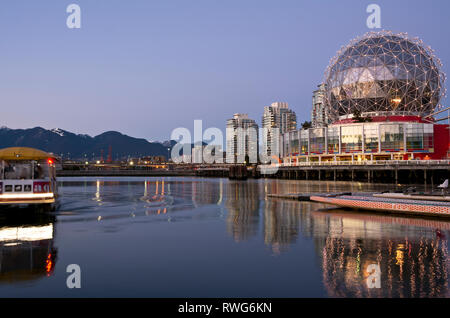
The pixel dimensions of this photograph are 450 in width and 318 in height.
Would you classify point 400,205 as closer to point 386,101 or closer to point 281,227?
point 281,227

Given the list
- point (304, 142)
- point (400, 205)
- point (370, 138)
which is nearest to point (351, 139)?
point (370, 138)

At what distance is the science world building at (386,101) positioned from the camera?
112m

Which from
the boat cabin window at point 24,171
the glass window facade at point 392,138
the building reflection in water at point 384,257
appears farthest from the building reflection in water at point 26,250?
the glass window facade at point 392,138

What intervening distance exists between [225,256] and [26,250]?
25.6 feet

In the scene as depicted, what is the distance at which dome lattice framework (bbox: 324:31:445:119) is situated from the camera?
112500 mm

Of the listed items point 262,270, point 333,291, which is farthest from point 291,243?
point 333,291

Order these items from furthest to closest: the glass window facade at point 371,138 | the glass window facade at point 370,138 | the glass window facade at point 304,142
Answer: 1. the glass window facade at point 304,142
2. the glass window facade at point 370,138
3. the glass window facade at point 371,138

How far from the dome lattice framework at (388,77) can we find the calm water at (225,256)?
9613 cm

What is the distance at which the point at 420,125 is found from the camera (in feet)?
368

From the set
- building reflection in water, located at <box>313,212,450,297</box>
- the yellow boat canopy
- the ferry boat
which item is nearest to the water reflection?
building reflection in water, located at <box>313,212,450,297</box>

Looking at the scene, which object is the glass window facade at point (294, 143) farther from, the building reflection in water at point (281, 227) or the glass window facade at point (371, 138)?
the building reflection in water at point (281, 227)

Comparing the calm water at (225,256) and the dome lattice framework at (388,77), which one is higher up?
the dome lattice framework at (388,77)

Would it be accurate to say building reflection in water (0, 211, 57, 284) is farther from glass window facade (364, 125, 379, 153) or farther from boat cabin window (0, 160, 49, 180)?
glass window facade (364, 125, 379, 153)

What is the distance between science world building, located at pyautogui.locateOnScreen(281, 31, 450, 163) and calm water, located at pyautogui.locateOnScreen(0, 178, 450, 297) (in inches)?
3722
